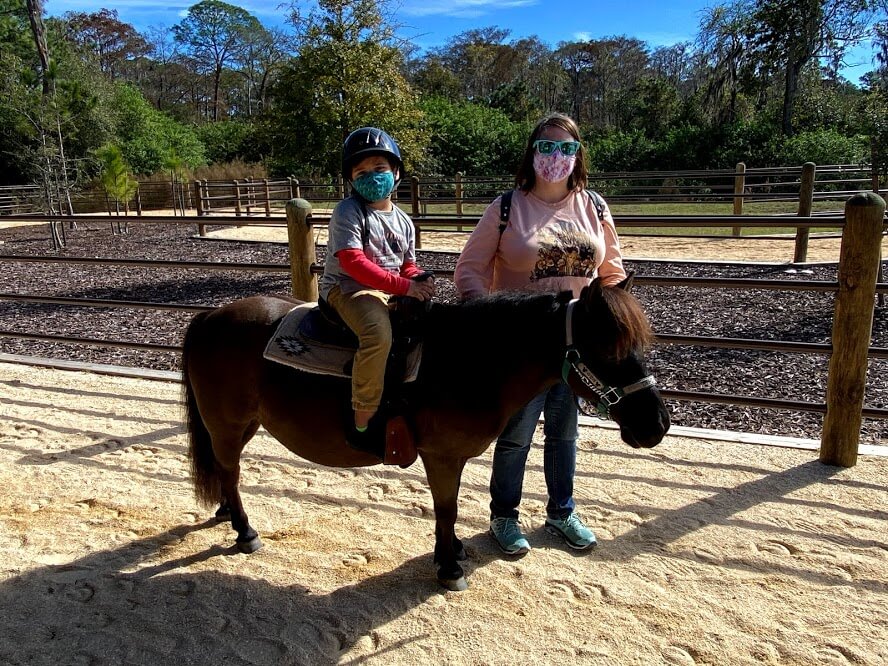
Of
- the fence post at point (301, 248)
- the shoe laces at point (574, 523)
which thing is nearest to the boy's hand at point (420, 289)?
the shoe laces at point (574, 523)

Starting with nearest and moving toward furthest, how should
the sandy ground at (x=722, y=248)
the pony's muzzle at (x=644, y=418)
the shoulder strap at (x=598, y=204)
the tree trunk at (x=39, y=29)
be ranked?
the pony's muzzle at (x=644, y=418) → the shoulder strap at (x=598, y=204) → the sandy ground at (x=722, y=248) → the tree trunk at (x=39, y=29)

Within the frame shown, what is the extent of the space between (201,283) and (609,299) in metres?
8.95

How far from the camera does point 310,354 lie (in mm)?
2400

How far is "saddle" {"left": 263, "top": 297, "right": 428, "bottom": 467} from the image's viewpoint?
231 cm

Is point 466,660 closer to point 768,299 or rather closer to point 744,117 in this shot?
point 768,299

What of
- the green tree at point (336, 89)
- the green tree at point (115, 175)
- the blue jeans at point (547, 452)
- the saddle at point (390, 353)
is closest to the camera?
the saddle at point (390, 353)

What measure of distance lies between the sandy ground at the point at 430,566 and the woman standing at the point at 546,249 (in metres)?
0.36

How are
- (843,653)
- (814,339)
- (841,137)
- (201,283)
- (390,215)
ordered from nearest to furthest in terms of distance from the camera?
(843,653) < (390,215) < (814,339) < (201,283) < (841,137)

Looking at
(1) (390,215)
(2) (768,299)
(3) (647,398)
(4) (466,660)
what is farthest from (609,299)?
(2) (768,299)

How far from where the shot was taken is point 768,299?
7406mm

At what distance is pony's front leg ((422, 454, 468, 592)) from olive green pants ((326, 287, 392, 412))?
35 centimetres

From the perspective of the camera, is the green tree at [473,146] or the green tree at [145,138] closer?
the green tree at [473,146]

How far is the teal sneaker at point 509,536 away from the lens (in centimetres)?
273

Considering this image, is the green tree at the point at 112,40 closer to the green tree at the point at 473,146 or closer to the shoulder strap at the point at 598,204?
the green tree at the point at 473,146
